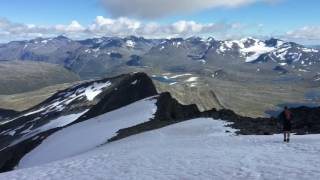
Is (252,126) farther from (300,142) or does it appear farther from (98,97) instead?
(98,97)

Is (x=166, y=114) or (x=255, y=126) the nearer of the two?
(x=255, y=126)

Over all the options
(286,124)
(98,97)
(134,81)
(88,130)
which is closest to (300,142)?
(286,124)

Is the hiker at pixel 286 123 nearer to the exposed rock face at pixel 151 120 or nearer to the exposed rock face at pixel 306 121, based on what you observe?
the exposed rock face at pixel 306 121

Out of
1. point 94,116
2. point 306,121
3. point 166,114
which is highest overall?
point 306,121

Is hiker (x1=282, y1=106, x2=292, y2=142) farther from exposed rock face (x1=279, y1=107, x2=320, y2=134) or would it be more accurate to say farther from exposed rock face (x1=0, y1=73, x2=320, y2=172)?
exposed rock face (x1=0, y1=73, x2=320, y2=172)

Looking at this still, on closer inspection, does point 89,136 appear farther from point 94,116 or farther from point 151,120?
point 94,116

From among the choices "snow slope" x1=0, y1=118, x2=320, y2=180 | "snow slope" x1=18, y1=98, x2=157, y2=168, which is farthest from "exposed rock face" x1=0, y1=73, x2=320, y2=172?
"snow slope" x1=0, y1=118, x2=320, y2=180

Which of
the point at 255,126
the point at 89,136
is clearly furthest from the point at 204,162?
the point at 89,136
